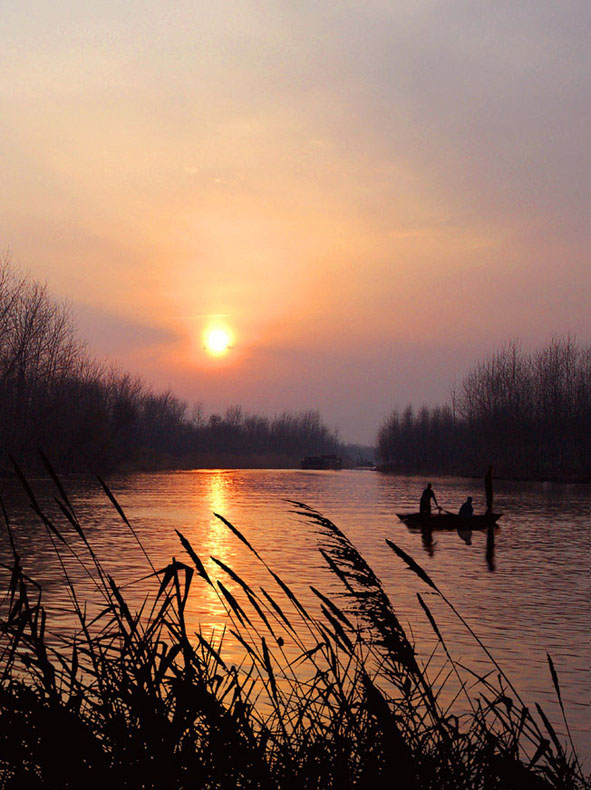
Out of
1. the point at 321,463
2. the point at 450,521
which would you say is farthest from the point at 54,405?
the point at 321,463

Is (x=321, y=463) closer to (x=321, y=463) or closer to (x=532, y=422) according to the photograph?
(x=321, y=463)

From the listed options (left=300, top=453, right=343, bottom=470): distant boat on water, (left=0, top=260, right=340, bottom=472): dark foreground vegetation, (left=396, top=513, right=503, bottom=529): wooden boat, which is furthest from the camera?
(left=300, top=453, right=343, bottom=470): distant boat on water

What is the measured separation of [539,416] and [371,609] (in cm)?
8032

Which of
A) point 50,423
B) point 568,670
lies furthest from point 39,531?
point 50,423

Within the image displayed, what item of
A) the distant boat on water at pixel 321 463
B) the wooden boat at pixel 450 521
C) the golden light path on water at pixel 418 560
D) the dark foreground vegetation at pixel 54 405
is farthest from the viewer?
the distant boat on water at pixel 321 463

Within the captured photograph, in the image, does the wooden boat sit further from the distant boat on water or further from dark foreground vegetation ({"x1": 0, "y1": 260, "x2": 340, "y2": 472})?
the distant boat on water

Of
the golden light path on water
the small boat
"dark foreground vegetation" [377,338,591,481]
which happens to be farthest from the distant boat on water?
the golden light path on water

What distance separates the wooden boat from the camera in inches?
1062

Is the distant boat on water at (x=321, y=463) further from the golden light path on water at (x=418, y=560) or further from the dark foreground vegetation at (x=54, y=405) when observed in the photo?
the golden light path on water at (x=418, y=560)

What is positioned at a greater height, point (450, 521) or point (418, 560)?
point (450, 521)

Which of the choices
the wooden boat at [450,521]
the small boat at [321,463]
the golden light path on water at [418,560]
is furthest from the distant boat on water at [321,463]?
the wooden boat at [450,521]

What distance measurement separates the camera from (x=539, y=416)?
262 feet

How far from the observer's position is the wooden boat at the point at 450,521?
2698cm

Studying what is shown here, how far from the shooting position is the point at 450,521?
27.7 metres
